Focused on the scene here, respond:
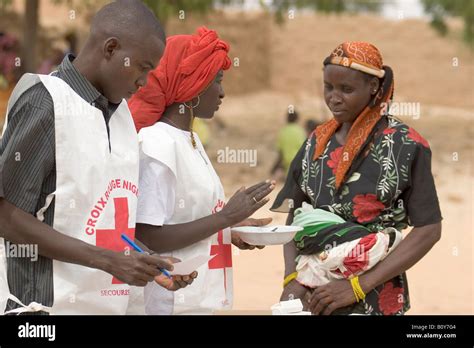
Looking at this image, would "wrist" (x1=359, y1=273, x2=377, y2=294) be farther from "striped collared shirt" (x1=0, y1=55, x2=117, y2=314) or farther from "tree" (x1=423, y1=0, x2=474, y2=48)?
"tree" (x1=423, y1=0, x2=474, y2=48)

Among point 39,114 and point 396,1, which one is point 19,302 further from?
point 396,1

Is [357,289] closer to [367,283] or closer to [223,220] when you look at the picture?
[367,283]

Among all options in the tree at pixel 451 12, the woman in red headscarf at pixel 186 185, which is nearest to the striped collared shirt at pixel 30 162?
the woman in red headscarf at pixel 186 185

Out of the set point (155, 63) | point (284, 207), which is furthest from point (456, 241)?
point (155, 63)

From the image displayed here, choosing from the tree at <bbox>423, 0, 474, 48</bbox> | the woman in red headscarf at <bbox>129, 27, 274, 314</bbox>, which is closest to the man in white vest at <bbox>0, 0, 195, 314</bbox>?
the woman in red headscarf at <bbox>129, 27, 274, 314</bbox>

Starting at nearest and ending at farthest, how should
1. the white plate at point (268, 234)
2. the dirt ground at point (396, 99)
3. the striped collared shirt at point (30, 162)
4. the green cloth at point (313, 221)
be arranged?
the striped collared shirt at point (30, 162) < the white plate at point (268, 234) < the green cloth at point (313, 221) < the dirt ground at point (396, 99)

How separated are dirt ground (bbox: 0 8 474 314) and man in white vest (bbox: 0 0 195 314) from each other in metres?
6.80

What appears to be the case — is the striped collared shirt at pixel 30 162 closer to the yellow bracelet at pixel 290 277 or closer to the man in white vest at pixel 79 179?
the man in white vest at pixel 79 179

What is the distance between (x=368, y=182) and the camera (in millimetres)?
3797

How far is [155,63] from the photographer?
10.8 ft

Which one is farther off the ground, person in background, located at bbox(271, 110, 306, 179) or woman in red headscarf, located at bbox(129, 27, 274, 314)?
woman in red headscarf, located at bbox(129, 27, 274, 314)

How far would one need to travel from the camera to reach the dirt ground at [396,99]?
38.2ft

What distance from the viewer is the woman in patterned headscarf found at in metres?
3.77

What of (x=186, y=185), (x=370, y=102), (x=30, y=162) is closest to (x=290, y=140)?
(x=370, y=102)
